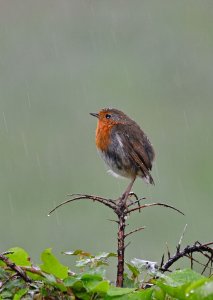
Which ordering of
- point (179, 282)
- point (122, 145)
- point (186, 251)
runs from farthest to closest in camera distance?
point (122, 145)
point (186, 251)
point (179, 282)

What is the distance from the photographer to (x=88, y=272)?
178 centimetres

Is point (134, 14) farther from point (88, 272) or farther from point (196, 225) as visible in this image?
point (88, 272)

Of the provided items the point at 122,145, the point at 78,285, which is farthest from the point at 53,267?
the point at 122,145

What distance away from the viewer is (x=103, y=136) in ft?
16.0

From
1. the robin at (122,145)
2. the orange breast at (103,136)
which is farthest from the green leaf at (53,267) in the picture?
the orange breast at (103,136)

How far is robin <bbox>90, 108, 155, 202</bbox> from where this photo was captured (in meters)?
4.50

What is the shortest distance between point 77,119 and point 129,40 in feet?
27.0

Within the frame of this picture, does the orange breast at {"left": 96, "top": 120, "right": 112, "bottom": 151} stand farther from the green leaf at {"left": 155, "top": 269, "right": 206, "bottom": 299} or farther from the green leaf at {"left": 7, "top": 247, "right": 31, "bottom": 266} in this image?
the green leaf at {"left": 155, "top": 269, "right": 206, "bottom": 299}

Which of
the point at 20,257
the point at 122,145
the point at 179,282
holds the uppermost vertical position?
the point at 122,145

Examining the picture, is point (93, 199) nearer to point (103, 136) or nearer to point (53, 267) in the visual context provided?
point (53, 267)

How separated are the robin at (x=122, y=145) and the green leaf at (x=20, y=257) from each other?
257 centimetres

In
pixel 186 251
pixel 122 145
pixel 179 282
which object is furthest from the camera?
pixel 122 145

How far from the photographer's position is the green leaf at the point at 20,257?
188 centimetres

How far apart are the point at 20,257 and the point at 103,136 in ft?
9.82
